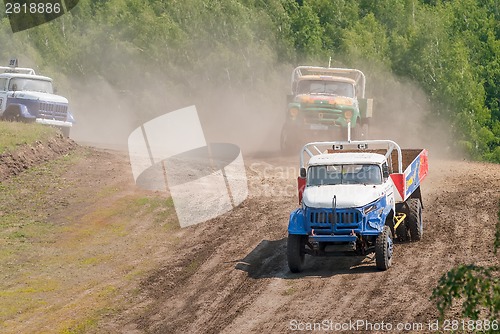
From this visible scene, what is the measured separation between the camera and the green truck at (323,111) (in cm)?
2955

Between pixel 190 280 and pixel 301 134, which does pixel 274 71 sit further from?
pixel 190 280

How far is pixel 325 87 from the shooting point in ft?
99.6

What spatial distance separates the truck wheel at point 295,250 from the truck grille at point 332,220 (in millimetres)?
458

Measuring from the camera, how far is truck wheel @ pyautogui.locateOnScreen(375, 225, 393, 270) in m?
16.1

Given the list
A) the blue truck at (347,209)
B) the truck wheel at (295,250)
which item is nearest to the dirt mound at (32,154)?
the blue truck at (347,209)

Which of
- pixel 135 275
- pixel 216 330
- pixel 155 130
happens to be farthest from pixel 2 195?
pixel 155 130

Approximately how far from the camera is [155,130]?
43.8 metres

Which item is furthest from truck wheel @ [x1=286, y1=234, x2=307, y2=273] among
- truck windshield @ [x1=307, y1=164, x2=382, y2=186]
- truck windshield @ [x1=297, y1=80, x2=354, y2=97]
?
truck windshield @ [x1=297, y1=80, x2=354, y2=97]

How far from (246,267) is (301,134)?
41.8 feet

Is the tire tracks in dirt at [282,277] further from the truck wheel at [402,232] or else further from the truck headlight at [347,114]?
the truck headlight at [347,114]

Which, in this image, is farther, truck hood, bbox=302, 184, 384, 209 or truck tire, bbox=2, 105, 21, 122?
truck tire, bbox=2, 105, 21, 122

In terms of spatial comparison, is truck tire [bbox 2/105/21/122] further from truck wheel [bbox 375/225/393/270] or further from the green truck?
truck wheel [bbox 375/225/393/270]

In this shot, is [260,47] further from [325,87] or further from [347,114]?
[347,114]

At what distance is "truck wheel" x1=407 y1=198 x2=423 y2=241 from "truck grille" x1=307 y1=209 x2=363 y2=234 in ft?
8.69
